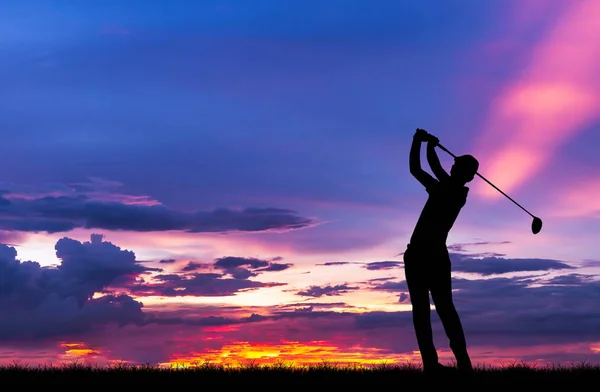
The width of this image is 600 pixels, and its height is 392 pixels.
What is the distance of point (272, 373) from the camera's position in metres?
14.4

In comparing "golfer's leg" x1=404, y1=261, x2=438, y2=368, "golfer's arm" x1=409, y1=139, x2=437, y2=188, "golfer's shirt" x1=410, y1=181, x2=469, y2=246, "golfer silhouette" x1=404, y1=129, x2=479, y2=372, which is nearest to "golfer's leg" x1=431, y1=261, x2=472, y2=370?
"golfer silhouette" x1=404, y1=129, x2=479, y2=372

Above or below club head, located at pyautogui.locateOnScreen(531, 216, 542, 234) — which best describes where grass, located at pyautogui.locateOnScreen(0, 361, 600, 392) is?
below

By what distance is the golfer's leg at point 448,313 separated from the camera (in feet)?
43.4

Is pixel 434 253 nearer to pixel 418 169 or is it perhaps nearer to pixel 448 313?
pixel 448 313

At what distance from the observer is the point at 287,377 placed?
1389 centimetres

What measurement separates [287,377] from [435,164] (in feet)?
14.7

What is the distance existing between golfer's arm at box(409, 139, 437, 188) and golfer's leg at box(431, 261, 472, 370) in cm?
142

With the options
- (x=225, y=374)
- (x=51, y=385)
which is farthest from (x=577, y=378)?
(x=51, y=385)

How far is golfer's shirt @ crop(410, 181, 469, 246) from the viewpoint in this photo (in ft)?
42.5

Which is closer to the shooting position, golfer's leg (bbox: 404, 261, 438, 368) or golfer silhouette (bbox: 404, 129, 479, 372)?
golfer silhouette (bbox: 404, 129, 479, 372)

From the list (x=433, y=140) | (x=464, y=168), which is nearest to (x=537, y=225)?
(x=464, y=168)


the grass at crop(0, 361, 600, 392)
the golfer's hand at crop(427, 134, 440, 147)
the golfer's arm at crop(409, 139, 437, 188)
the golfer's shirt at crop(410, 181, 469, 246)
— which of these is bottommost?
the grass at crop(0, 361, 600, 392)

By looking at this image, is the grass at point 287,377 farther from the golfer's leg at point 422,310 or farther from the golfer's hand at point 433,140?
the golfer's hand at point 433,140

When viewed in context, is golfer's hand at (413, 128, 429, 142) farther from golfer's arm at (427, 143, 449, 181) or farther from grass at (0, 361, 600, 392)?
grass at (0, 361, 600, 392)
